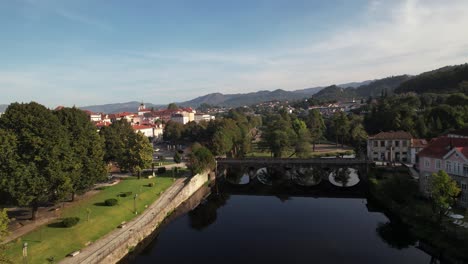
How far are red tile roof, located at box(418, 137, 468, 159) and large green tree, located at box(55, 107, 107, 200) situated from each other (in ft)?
179

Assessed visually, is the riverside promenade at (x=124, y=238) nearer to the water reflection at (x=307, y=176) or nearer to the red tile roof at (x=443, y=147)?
the water reflection at (x=307, y=176)

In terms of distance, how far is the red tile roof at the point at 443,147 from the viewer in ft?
163

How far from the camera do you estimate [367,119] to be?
13338 centimetres

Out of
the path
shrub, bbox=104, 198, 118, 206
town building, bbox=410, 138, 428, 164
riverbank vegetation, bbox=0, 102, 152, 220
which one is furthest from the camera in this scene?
town building, bbox=410, 138, 428, 164

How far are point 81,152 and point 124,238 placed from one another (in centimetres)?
1790

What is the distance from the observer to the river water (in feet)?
130

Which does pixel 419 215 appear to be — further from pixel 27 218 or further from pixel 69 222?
pixel 27 218

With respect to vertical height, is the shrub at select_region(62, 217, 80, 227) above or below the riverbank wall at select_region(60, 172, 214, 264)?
above

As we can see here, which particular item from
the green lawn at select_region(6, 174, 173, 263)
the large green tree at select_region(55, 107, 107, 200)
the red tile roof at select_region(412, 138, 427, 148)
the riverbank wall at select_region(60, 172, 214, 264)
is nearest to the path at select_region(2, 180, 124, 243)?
the green lawn at select_region(6, 174, 173, 263)

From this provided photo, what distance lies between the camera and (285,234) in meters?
46.9

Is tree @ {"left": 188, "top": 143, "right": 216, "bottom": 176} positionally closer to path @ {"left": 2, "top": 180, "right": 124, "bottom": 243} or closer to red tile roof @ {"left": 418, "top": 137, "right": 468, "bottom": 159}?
path @ {"left": 2, "top": 180, "right": 124, "bottom": 243}

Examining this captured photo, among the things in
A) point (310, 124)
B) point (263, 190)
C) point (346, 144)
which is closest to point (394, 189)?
point (263, 190)

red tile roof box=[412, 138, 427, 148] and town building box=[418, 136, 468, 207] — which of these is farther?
red tile roof box=[412, 138, 427, 148]

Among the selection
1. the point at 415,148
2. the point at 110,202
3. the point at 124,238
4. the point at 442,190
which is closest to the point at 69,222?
the point at 124,238
